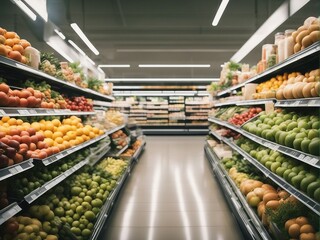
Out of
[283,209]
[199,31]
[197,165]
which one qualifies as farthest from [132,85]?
[283,209]

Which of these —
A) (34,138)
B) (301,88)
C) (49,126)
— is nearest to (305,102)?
(301,88)

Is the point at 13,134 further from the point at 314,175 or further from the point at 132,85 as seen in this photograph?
the point at 132,85

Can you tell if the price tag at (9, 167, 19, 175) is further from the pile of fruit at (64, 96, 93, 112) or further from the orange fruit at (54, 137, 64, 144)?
the pile of fruit at (64, 96, 93, 112)

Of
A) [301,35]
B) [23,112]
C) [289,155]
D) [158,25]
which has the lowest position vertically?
[289,155]

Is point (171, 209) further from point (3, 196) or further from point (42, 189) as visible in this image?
point (3, 196)

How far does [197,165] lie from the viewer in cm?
741

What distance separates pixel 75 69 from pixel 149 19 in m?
4.01

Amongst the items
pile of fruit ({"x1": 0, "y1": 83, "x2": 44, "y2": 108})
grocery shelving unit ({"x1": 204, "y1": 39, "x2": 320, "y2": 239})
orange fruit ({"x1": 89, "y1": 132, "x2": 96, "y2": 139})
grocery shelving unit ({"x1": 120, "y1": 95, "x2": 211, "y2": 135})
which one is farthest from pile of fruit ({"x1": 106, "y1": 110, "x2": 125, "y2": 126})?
grocery shelving unit ({"x1": 120, "y1": 95, "x2": 211, "y2": 135})

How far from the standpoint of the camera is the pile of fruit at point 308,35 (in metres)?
2.58

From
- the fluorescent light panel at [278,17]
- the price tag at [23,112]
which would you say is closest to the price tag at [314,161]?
the price tag at [23,112]

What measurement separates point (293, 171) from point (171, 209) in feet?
6.60

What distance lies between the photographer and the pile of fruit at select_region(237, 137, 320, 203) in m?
2.14

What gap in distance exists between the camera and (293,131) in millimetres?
2680

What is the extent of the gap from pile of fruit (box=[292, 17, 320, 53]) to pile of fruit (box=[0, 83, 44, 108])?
266 cm
